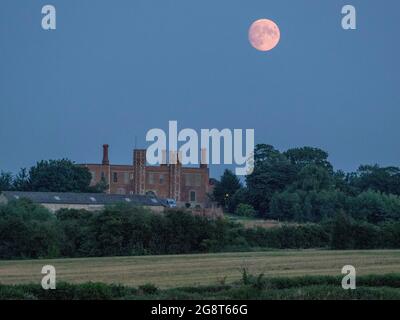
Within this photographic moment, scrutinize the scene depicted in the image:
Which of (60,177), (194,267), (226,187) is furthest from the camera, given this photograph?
(226,187)

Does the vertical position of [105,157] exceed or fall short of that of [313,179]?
it exceeds it

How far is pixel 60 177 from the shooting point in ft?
355

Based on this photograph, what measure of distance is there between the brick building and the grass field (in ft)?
192

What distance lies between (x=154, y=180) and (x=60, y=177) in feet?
40.7

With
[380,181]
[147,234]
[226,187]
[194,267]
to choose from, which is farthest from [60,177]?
[194,267]

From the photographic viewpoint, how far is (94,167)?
4663 inches

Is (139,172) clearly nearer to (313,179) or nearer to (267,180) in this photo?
(267,180)

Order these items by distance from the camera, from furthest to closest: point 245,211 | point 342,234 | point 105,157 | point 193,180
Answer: point 193,180, point 105,157, point 245,211, point 342,234

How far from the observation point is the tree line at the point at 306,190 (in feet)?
292

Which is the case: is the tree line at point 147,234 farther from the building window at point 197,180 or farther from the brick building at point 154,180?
the building window at point 197,180

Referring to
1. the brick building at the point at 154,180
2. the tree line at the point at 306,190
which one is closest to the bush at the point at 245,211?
the tree line at the point at 306,190

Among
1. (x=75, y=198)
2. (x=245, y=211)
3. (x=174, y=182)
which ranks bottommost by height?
(x=245, y=211)

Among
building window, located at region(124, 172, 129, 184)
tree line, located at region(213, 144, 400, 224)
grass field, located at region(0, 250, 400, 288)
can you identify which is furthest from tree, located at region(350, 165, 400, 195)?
grass field, located at region(0, 250, 400, 288)
